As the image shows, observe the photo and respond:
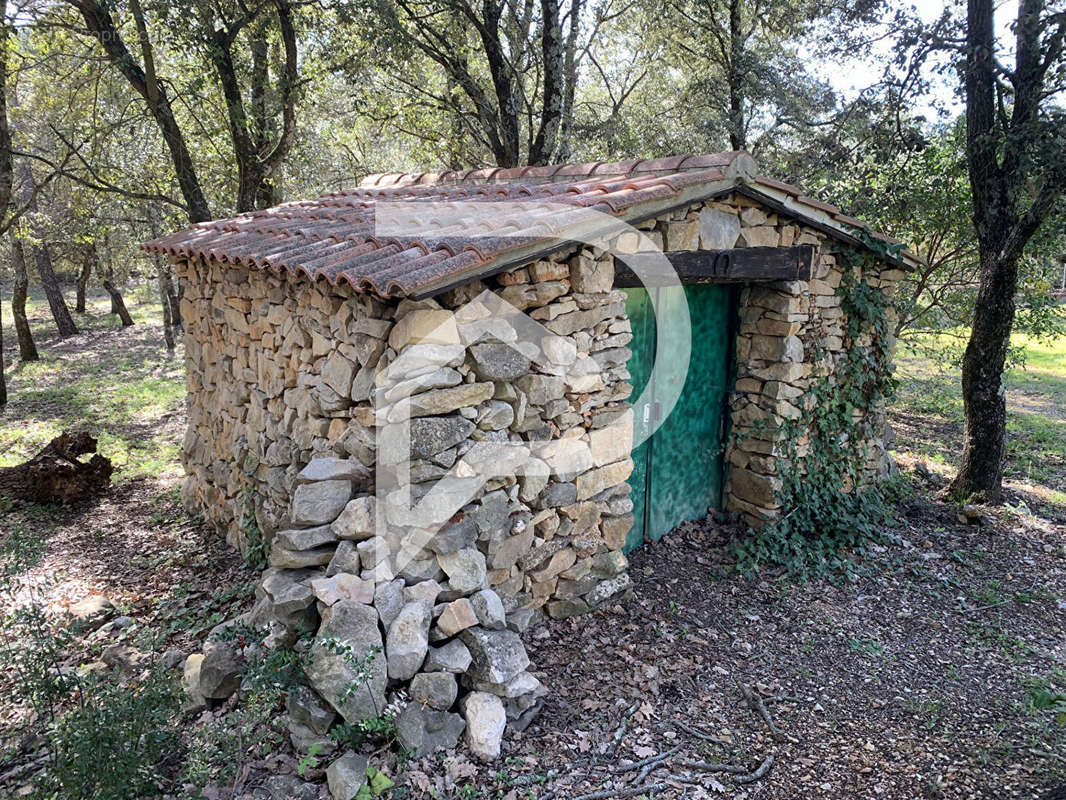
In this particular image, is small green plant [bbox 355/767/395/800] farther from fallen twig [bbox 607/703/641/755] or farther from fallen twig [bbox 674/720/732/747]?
fallen twig [bbox 674/720/732/747]

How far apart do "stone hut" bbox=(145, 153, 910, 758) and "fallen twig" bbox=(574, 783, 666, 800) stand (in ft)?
1.54

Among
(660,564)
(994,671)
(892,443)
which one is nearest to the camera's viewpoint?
(994,671)

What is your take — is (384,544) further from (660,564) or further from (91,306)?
(91,306)

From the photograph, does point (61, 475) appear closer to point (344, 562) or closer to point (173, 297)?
point (344, 562)

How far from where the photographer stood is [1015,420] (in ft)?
30.2

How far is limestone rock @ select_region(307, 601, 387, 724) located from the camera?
286 centimetres

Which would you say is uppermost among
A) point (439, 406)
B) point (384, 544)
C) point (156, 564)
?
point (439, 406)

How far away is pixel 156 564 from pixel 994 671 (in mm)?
5776

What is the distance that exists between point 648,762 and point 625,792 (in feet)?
0.74

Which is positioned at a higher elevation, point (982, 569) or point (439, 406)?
point (439, 406)

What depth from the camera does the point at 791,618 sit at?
439cm

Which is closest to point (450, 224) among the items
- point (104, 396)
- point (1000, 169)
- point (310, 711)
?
point (310, 711)

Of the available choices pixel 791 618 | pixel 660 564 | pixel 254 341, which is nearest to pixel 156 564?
pixel 254 341

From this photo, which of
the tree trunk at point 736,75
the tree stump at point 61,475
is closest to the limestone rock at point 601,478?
the tree stump at point 61,475
